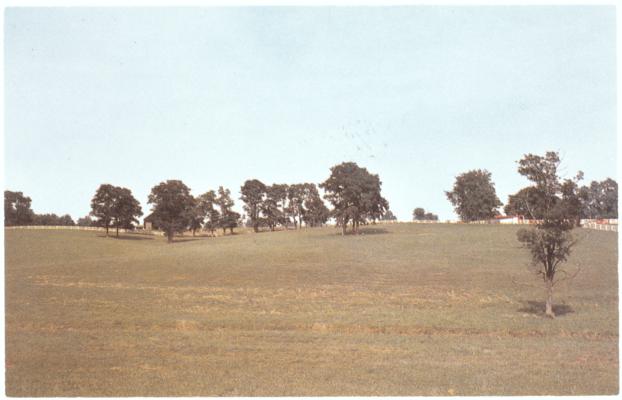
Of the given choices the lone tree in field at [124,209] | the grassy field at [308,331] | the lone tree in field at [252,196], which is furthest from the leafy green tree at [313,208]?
the grassy field at [308,331]

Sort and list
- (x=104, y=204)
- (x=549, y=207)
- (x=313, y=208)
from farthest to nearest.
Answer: (x=313, y=208)
(x=104, y=204)
(x=549, y=207)

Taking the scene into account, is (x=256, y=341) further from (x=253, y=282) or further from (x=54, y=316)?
(x=253, y=282)

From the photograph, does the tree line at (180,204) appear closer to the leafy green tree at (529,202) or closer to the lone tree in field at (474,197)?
the lone tree in field at (474,197)

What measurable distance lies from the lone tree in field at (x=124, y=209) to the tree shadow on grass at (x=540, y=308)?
8378 centimetres

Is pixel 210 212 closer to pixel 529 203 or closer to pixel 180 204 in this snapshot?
pixel 180 204

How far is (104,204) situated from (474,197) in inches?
3654

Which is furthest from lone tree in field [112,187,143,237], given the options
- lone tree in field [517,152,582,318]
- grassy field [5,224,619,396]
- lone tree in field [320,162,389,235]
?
lone tree in field [517,152,582,318]

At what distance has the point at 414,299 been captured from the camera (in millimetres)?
30609

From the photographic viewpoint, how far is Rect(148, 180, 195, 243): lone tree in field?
95.1m

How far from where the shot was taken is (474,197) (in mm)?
128875

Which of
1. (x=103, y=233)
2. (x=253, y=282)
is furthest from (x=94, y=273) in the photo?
(x=103, y=233)

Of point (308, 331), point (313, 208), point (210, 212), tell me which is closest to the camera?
point (308, 331)

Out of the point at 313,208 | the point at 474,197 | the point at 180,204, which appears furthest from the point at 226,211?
the point at 474,197

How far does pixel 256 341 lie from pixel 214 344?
176 centimetres
